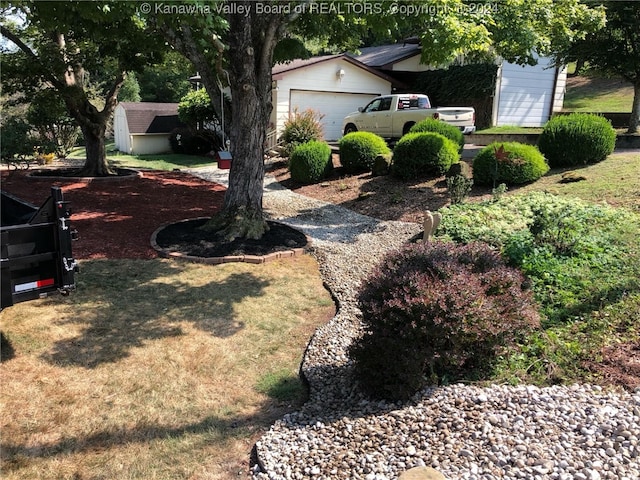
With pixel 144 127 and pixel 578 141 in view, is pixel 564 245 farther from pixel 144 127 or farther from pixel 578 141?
pixel 144 127

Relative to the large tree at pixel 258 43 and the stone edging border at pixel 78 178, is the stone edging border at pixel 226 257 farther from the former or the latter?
the stone edging border at pixel 78 178

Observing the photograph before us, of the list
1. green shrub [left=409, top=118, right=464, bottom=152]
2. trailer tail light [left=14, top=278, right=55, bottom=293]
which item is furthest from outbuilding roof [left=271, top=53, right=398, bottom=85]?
trailer tail light [left=14, top=278, right=55, bottom=293]

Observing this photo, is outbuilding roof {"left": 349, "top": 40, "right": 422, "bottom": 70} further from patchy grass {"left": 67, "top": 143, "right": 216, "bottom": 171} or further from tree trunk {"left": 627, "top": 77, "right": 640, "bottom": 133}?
tree trunk {"left": 627, "top": 77, "right": 640, "bottom": 133}

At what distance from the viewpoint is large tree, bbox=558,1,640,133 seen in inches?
484

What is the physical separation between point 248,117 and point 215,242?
197 cm

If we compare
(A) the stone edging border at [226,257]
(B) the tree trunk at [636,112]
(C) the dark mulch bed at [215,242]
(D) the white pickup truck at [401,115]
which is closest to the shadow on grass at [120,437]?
(A) the stone edging border at [226,257]

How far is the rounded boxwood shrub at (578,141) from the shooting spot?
32.4 ft

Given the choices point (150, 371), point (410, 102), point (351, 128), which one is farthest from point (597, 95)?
point (150, 371)

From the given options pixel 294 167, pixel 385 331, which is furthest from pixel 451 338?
pixel 294 167

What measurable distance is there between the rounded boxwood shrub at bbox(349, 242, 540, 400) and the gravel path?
0.18 metres

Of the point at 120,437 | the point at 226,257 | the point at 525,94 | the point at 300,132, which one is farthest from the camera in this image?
the point at 525,94

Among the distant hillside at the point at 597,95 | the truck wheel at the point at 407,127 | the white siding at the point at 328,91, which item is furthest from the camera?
the distant hillside at the point at 597,95

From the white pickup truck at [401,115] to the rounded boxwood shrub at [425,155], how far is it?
392cm

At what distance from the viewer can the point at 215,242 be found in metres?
7.19
